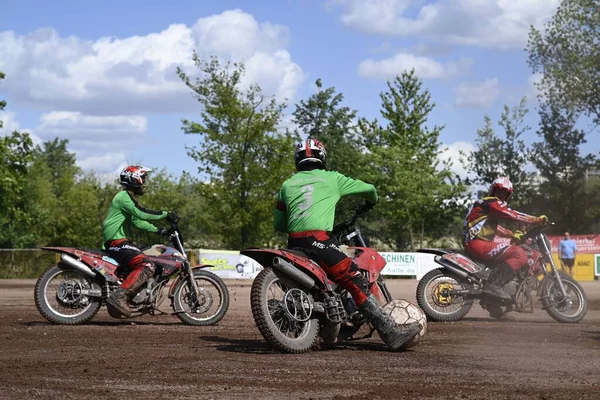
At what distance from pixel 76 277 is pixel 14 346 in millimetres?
2969

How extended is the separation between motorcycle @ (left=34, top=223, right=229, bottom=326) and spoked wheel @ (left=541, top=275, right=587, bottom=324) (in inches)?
178

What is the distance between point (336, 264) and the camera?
346 inches

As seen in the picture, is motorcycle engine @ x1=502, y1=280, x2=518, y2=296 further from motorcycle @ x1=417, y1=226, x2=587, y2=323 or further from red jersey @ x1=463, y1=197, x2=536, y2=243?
red jersey @ x1=463, y1=197, x2=536, y2=243

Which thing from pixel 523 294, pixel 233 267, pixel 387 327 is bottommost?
pixel 387 327

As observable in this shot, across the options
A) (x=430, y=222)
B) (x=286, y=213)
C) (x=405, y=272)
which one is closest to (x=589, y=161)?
(x=430, y=222)

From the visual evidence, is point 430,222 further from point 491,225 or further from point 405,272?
point 491,225

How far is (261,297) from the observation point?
8484mm

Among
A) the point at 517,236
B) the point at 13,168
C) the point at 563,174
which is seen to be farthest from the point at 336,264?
the point at 563,174

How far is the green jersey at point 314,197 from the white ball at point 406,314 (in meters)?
0.96

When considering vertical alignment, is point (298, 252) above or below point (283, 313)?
above

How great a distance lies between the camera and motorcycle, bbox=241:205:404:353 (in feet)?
28.0

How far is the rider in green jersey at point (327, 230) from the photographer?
8789 millimetres

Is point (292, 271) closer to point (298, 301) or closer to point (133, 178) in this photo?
point (298, 301)

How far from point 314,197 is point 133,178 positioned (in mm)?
4406
